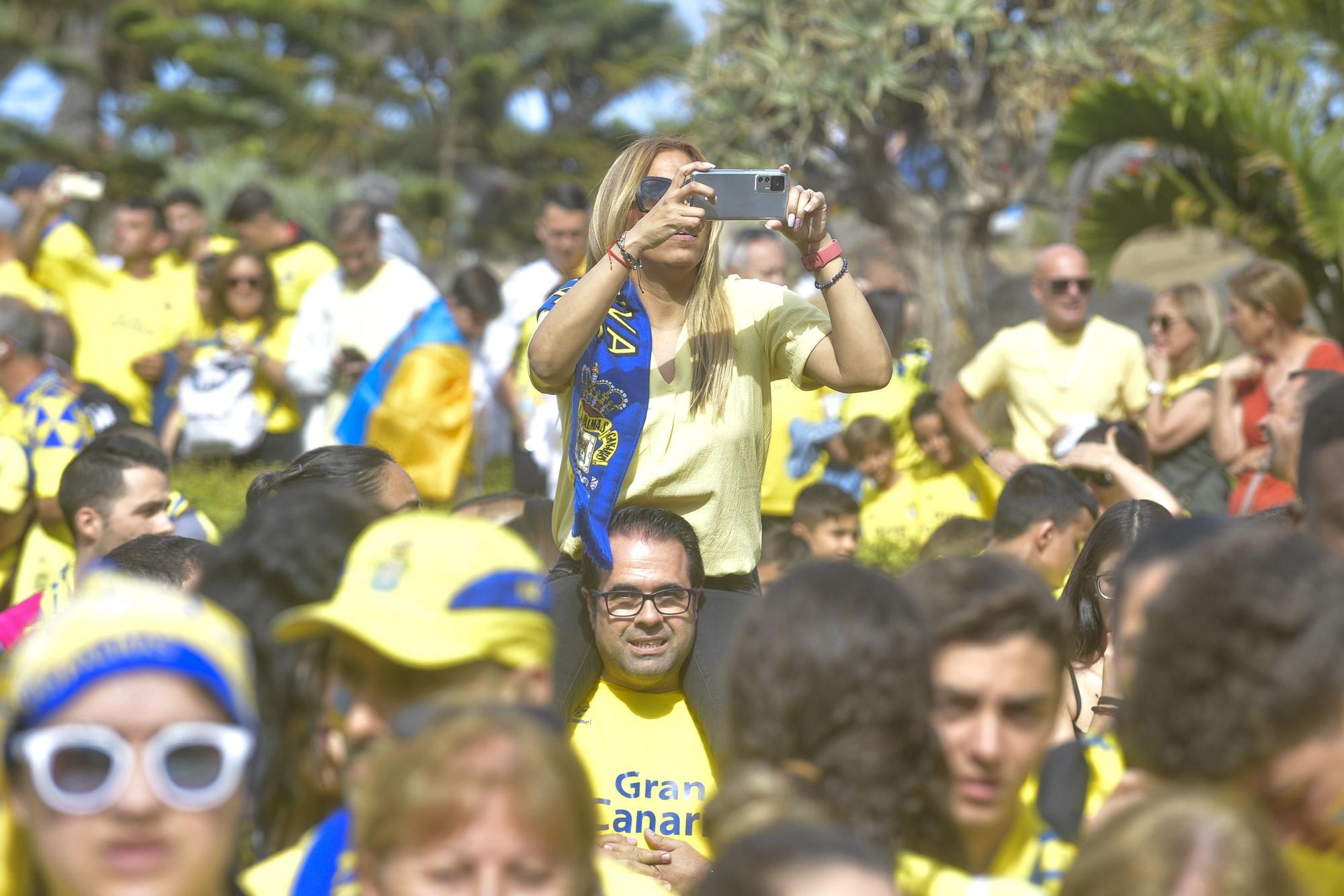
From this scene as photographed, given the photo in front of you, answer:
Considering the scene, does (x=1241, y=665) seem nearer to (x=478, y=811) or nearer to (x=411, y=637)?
(x=478, y=811)

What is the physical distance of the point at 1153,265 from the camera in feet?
76.1

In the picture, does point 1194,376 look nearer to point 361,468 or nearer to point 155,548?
point 361,468

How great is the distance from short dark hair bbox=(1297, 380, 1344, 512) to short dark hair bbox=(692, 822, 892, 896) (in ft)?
4.44

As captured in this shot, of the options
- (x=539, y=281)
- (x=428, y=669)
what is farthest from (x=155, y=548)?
(x=539, y=281)

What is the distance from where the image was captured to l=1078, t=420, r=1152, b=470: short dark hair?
5.91 m

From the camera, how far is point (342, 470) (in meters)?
4.11

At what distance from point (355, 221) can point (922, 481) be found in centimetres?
310

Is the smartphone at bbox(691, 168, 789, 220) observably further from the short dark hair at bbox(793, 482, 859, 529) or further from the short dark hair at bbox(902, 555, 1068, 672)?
the short dark hair at bbox(793, 482, 859, 529)

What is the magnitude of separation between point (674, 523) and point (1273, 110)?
6.25 metres

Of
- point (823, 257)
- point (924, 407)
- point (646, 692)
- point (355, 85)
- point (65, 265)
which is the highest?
point (355, 85)

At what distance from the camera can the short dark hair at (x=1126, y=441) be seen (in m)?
5.91

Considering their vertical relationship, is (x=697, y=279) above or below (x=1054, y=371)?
below

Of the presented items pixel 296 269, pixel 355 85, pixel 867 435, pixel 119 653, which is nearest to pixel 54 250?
pixel 296 269

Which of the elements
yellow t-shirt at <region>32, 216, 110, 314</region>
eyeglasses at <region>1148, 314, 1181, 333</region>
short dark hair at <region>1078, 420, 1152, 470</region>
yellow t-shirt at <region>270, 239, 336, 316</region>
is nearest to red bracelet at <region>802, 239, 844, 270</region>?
short dark hair at <region>1078, 420, 1152, 470</region>
